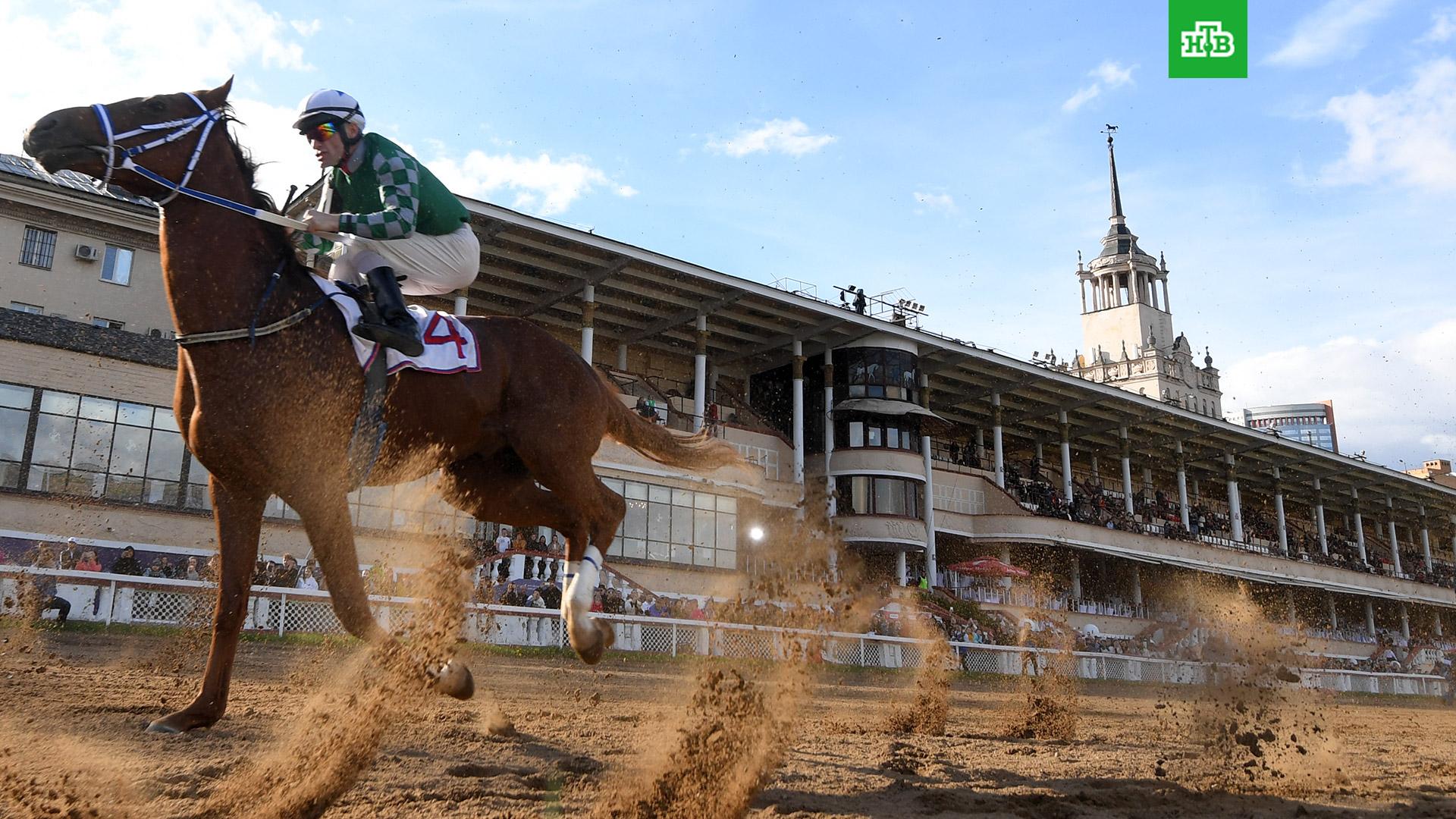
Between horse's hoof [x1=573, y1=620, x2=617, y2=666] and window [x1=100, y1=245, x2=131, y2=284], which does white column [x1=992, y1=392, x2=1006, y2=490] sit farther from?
horse's hoof [x1=573, y1=620, x2=617, y2=666]

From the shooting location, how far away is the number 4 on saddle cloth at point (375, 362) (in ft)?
16.9

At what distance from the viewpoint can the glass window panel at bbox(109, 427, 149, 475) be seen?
67.2 ft

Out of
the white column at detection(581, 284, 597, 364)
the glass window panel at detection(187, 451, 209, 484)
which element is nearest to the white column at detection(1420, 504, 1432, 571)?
the white column at detection(581, 284, 597, 364)

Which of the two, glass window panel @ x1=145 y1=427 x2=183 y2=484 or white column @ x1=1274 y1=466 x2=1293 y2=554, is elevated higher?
white column @ x1=1274 y1=466 x2=1293 y2=554

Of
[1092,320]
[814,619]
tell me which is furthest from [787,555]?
[1092,320]

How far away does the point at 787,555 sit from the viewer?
39.3 ft

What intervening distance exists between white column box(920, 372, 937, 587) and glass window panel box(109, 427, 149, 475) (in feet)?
71.5

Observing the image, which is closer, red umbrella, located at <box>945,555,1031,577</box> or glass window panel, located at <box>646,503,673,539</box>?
glass window panel, located at <box>646,503,673,539</box>

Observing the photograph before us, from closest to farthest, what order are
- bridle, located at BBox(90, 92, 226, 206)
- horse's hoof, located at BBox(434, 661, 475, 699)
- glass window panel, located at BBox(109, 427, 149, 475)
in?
bridle, located at BBox(90, 92, 226, 206)
horse's hoof, located at BBox(434, 661, 475, 699)
glass window panel, located at BBox(109, 427, 149, 475)

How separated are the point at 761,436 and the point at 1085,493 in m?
19.5

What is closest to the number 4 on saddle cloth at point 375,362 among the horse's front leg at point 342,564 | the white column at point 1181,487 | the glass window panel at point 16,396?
the horse's front leg at point 342,564

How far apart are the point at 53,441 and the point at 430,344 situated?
18.7m

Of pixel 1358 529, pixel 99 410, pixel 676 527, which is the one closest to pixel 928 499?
pixel 676 527

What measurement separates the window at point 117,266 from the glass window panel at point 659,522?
1558cm
